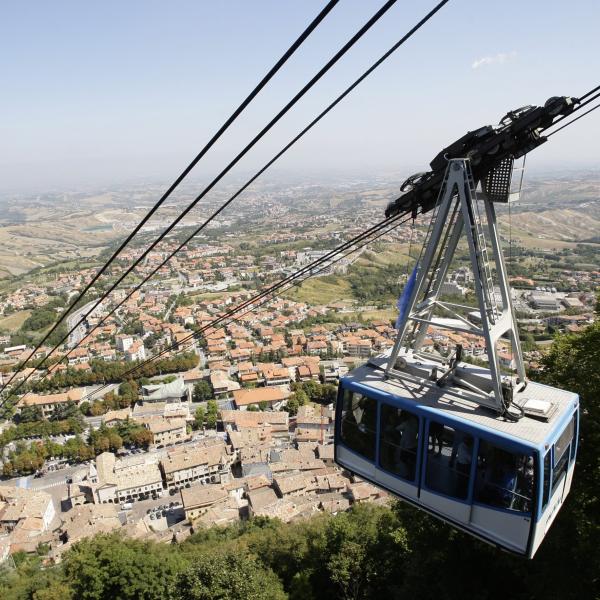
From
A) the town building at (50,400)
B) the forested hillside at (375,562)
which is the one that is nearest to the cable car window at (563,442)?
the forested hillside at (375,562)

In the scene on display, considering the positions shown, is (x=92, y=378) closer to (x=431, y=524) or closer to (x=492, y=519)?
(x=431, y=524)

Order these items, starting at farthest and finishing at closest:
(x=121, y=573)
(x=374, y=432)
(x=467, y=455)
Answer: (x=121, y=573) < (x=374, y=432) < (x=467, y=455)

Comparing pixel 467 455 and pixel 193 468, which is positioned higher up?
pixel 467 455

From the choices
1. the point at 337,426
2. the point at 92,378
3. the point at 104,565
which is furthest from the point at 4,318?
the point at 337,426

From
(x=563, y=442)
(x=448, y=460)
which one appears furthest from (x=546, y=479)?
(x=448, y=460)

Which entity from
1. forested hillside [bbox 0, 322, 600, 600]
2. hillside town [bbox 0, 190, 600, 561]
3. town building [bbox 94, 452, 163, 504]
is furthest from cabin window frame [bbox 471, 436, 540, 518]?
town building [bbox 94, 452, 163, 504]

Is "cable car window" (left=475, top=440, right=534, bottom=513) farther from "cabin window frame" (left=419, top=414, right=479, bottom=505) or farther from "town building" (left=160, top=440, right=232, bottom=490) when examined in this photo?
"town building" (left=160, top=440, right=232, bottom=490)

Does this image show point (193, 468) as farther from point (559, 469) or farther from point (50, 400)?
point (559, 469)

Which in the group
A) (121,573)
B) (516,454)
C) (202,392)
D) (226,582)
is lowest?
(202,392)
